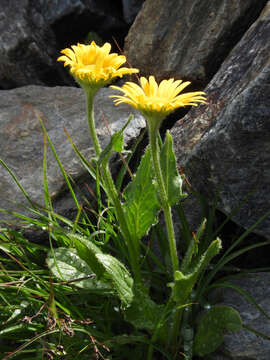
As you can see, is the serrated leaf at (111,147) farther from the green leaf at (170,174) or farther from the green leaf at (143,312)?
the green leaf at (143,312)

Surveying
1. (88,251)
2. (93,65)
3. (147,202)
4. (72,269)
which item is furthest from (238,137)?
(72,269)

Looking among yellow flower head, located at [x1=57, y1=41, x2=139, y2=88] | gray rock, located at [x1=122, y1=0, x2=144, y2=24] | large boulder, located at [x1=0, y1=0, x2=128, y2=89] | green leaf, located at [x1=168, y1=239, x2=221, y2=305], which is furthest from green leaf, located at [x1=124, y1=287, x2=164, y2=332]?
gray rock, located at [x1=122, y1=0, x2=144, y2=24]

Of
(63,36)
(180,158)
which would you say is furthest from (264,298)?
(63,36)

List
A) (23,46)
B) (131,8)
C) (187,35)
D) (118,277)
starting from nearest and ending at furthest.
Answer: (118,277) < (187,35) < (23,46) < (131,8)

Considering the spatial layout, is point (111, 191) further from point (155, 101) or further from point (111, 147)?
point (155, 101)

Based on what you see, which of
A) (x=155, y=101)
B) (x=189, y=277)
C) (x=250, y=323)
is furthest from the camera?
(x=250, y=323)

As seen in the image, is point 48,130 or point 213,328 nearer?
point 213,328
